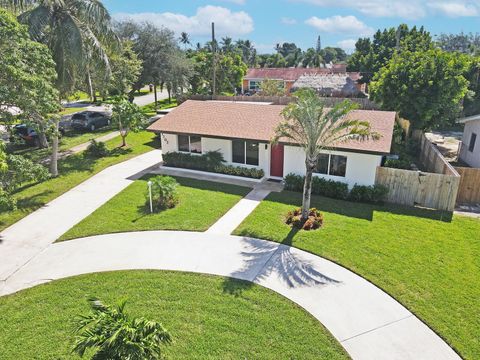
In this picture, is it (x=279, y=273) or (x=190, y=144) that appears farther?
(x=190, y=144)

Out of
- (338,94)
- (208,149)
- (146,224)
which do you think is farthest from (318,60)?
(146,224)

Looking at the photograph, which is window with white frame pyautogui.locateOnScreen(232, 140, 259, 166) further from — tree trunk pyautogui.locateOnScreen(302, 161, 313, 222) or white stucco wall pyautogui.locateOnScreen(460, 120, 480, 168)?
white stucco wall pyautogui.locateOnScreen(460, 120, 480, 168)

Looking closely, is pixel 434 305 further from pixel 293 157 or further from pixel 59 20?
pixel 59 20

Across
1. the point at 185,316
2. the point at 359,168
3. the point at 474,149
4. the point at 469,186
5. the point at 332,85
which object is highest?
the point at 332,85

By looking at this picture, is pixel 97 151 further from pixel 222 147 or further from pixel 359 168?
pixel 359 168

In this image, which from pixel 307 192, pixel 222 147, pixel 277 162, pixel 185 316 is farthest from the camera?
pixel 222 147

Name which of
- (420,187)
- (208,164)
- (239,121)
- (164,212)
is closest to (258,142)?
(239,121)
